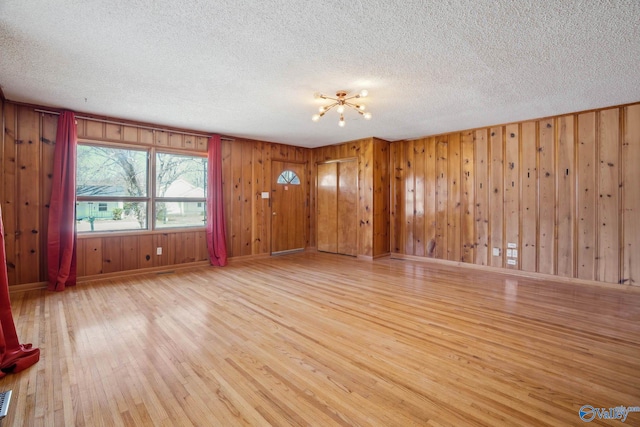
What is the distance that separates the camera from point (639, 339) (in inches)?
97.7

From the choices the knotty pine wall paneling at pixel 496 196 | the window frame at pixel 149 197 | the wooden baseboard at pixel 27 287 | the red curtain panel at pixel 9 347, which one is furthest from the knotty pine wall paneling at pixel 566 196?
the wooden baseboard at pixel 27 287

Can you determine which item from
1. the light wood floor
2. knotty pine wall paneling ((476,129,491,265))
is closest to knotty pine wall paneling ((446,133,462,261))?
knotty pine wall paneling ((476,129,491,265))

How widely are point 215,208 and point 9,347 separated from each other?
3.53 m

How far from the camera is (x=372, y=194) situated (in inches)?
238

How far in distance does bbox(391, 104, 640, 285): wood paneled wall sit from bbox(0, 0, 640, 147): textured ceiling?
0.48 m

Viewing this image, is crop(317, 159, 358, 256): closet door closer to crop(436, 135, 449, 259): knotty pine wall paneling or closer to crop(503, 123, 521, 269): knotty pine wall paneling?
crop(436, 135, 449, 259): knotty pine wall paneling

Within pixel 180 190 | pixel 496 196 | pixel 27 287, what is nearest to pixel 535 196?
pixel 496 196

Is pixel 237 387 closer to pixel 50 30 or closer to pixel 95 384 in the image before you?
pixel 95 384

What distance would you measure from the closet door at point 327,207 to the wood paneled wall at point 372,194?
0.62 m

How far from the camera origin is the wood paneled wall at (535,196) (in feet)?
12.9

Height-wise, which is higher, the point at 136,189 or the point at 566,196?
the point at 136,189

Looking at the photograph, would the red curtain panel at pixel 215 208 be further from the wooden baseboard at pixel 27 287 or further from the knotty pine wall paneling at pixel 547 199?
the knotty pine wall paneling at pixel 547 199

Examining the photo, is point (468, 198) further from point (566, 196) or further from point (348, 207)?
point (348, 207)

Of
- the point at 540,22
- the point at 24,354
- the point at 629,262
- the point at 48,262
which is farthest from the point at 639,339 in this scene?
the point at 48,262
